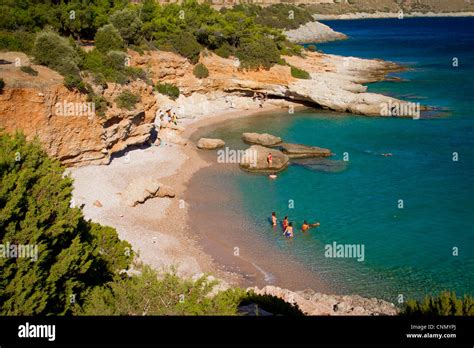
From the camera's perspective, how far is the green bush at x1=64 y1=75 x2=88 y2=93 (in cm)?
2464

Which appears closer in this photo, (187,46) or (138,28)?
(138,28)

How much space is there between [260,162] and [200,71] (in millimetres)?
18506

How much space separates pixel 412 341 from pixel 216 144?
27.0m

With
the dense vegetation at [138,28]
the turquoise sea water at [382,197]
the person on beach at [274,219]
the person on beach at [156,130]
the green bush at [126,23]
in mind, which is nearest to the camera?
the turquoise sea water at [382,197]

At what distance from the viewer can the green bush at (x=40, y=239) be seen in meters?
9.45

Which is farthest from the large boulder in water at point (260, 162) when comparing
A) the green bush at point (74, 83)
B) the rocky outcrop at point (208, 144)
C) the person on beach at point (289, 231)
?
the green bush at point (74, 83)

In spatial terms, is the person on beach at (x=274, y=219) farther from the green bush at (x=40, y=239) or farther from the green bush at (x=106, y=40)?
the green bush at (x=106, y=40)

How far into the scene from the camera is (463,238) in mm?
20250

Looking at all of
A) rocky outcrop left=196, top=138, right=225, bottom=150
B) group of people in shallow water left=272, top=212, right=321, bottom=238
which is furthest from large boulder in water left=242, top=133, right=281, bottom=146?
group of people in shallow water left=272, top=212, right=321, bottom=238

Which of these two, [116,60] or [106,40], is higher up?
[106,40]

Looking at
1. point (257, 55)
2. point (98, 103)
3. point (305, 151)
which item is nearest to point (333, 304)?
point (305, 151)

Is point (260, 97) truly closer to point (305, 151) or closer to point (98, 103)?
point (305, 151)

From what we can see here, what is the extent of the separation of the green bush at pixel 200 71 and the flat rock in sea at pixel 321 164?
17.6 m

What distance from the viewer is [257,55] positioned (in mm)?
46781
